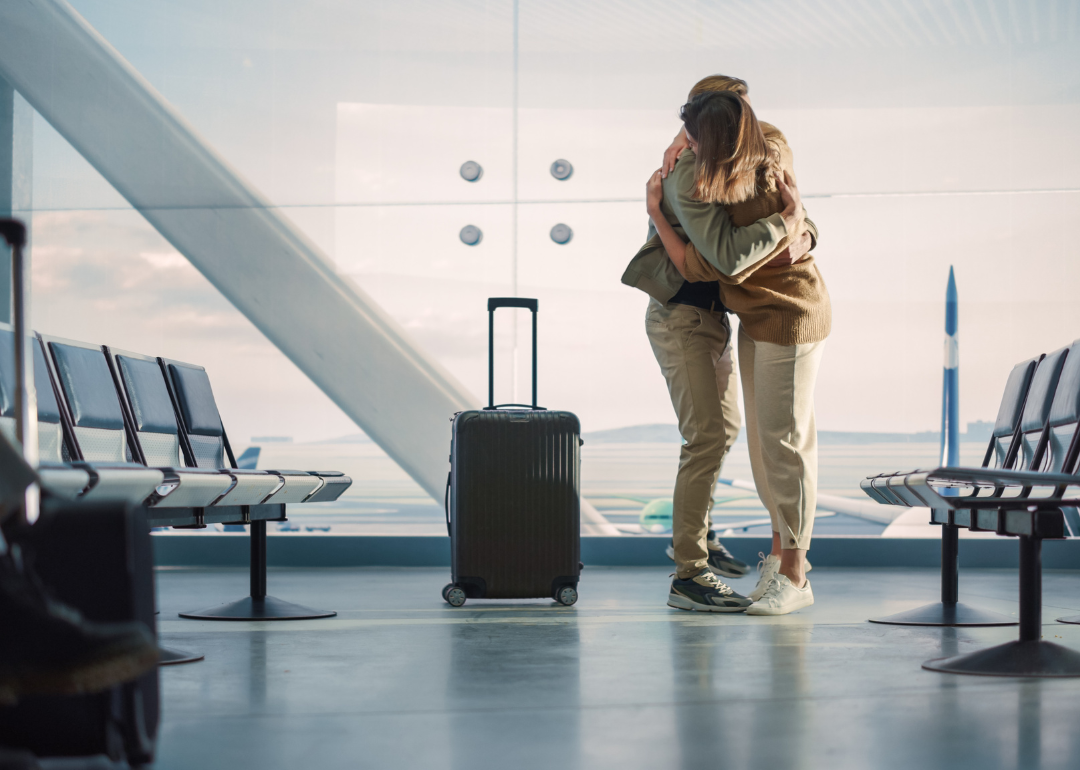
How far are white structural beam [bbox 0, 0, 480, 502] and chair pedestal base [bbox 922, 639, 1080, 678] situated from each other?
3.49m


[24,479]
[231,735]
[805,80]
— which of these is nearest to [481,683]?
[231,735]

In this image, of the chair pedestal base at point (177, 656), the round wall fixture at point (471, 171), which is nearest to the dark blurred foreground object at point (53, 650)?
the chair pedestal base at point (177, 656)

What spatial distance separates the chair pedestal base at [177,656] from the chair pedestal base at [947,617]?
1937 millimetres

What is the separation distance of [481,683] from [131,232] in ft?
14.0

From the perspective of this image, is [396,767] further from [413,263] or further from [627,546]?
[413,263]

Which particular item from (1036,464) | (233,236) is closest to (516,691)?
(1036,464)

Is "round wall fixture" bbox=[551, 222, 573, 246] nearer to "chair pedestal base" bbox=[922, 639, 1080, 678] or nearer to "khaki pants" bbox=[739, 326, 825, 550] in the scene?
"khaki pants" bbox=[739, 326, 825, 550]

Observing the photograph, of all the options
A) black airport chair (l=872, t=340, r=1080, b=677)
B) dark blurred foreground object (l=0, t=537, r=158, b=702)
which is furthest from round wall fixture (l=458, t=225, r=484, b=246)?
dark blurred foreground object (l=0, t=537, r=158, b=702)

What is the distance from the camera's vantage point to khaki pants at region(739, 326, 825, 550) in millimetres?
3102

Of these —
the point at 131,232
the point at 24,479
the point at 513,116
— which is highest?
the point at 513,116

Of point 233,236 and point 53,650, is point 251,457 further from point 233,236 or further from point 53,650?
point 53,650

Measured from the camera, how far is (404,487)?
17.4 feet

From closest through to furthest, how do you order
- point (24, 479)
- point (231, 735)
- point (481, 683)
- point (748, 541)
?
point (24, 479)
point (231, 735)
point (481, 683)
point (748, 541)

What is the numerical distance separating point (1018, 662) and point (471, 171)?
157 inches
